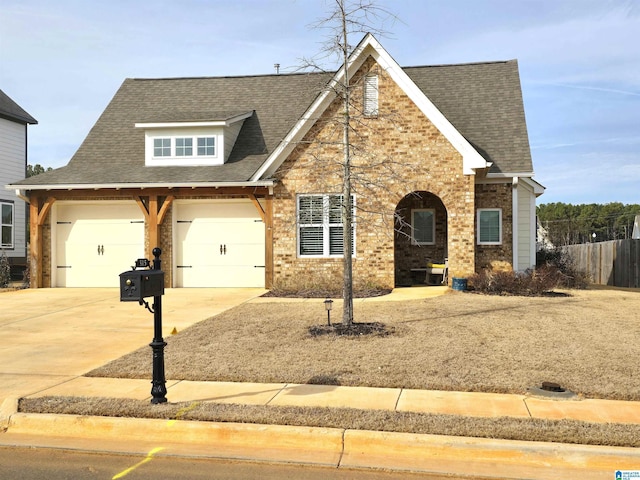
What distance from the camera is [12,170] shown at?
2555 cm

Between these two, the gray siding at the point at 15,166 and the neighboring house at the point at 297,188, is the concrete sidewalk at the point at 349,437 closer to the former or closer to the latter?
the neighboring house at the point at 297,188

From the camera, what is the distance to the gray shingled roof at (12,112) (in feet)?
81.6

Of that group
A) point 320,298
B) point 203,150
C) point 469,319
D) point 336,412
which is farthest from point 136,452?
point 203,150

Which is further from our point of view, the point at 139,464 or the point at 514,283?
the point at 514,283

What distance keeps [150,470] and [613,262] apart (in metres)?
22.5

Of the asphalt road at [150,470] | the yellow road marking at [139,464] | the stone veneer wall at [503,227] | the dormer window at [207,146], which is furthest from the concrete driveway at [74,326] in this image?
the stone veneer wall at [503,227]

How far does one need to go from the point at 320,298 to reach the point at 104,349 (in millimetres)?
6730

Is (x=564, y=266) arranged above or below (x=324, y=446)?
above

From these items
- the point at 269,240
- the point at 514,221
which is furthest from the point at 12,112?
the point at 514,221

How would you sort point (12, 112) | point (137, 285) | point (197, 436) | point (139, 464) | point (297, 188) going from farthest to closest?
point (12, 112) → point (297, 188) → point (137, 285) → point (197, 436) → point (139, 464)

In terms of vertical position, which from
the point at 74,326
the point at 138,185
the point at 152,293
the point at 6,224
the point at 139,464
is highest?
the point at 138,185

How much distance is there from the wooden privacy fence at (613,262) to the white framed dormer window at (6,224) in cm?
2269

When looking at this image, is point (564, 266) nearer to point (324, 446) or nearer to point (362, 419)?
point (362, 419)

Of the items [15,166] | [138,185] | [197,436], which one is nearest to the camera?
[197,436]
